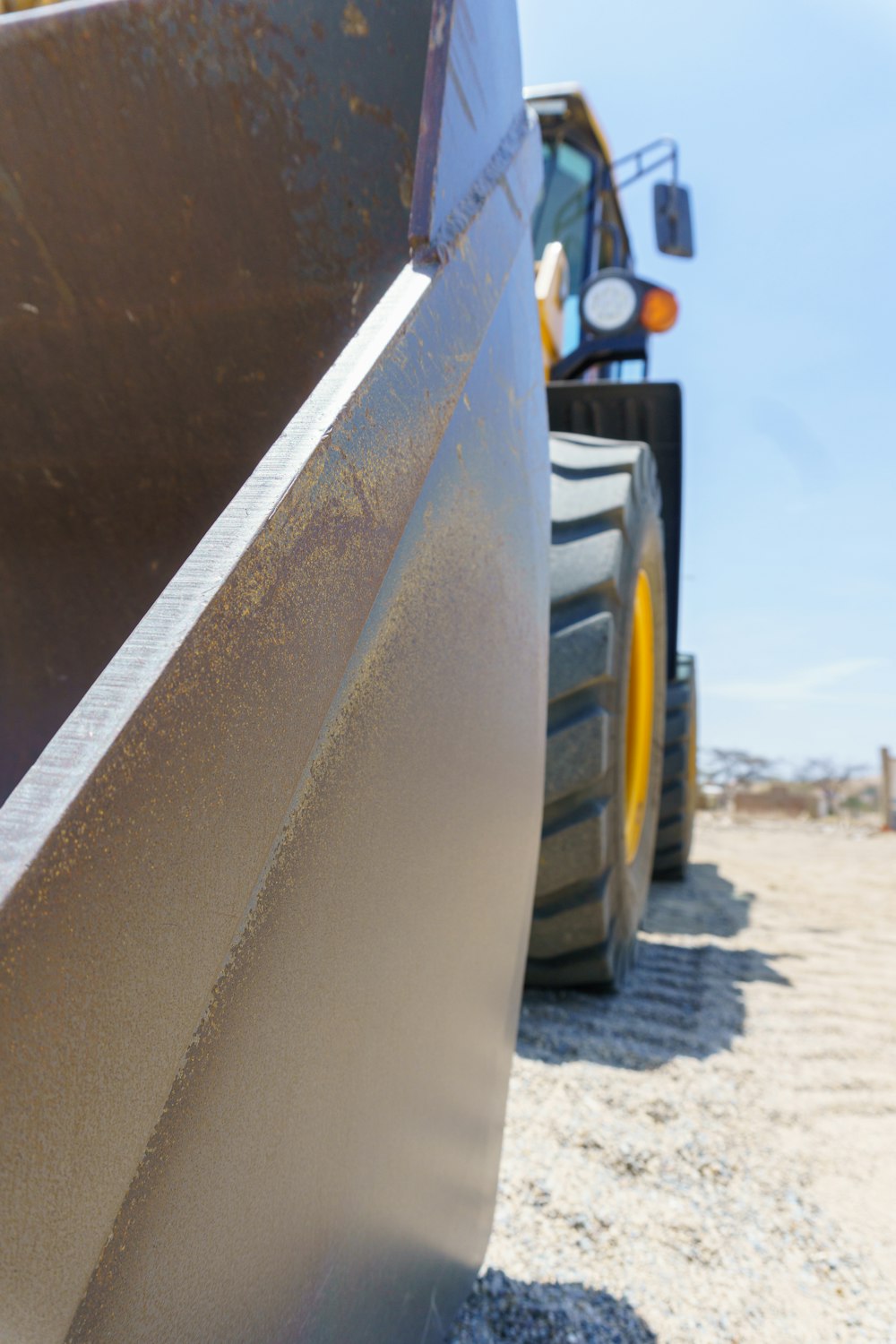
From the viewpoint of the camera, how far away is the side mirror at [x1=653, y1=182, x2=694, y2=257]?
279cm

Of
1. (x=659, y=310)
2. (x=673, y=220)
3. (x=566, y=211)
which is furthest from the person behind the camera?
(x=566, y=211)

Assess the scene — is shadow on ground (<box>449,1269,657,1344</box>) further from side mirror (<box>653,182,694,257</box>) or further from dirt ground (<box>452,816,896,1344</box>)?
side mirror (<box>653,182,694,257</box>)

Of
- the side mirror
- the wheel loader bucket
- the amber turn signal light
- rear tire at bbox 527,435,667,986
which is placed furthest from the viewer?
the side mirror

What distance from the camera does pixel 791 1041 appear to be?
1805 mm

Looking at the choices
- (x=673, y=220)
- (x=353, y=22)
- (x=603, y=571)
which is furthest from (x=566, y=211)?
(x=353, y=22)

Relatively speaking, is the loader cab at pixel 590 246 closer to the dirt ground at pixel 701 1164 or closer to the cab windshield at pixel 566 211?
the cab windshield at pixel 566 211

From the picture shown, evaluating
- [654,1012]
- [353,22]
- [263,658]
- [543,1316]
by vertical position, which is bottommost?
[654,1012]

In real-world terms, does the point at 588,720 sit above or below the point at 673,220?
below

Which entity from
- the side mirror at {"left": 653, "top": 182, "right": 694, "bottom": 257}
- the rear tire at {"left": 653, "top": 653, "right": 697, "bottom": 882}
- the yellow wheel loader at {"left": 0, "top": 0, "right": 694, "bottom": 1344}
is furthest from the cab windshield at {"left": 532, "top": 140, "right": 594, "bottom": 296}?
the yellow wheel loader at {"left": 0, "top": 0, "right": 694, "bottom": 1344}

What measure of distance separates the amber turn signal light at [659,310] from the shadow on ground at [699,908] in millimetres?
1839

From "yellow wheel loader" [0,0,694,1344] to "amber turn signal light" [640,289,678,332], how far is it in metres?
1.50

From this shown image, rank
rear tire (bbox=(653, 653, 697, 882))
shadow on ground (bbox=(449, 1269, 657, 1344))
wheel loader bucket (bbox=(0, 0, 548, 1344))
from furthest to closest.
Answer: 1. rear tire (bbox=(653, 653, 697, 882))
2. shadow on ground (bbox=(449, 1269, 657, 1344))
3. wheel loader bucket (bbox=(0, 0, 548, 1344))

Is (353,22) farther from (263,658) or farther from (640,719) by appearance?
(640,719)

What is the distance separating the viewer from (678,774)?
3389mm
